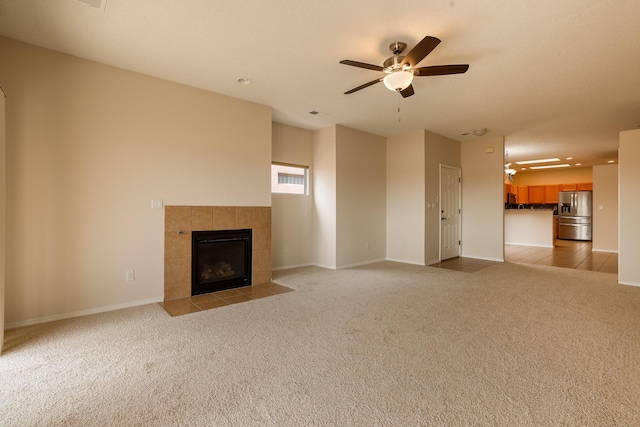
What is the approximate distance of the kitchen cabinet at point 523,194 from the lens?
12.0m

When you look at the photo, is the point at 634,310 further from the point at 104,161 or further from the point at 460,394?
the point at 104,161

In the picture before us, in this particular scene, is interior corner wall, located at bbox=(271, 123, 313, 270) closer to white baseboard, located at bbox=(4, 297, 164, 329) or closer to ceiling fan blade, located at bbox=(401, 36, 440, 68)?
white baseboard, located at bbox=(4, 297, 164, 329)

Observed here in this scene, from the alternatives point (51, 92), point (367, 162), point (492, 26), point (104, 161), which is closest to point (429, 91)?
point (492, 26)

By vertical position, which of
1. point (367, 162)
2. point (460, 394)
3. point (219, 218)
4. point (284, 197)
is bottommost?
→ point (460, 394)

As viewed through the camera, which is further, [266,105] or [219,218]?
[266,105]

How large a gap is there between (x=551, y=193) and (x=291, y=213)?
11.0m

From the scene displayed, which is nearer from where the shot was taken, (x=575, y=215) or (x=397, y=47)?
(x=397, y=47)

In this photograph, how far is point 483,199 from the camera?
6.73 m

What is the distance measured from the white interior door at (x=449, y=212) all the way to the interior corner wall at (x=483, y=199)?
0.19 m

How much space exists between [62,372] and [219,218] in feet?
7.69

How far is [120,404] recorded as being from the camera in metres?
1.77

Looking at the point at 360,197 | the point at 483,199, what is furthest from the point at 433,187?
the point at 360,197

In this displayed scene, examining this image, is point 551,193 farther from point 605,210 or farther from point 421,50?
point 421,50

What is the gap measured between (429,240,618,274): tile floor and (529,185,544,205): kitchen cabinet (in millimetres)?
3641
